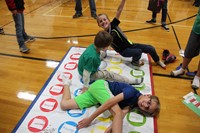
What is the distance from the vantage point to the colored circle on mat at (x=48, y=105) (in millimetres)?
1757

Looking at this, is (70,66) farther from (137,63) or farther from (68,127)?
(68,127)

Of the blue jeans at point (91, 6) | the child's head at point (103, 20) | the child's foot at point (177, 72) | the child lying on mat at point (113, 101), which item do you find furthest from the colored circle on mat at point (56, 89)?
the blue jeans at point (91, 6)

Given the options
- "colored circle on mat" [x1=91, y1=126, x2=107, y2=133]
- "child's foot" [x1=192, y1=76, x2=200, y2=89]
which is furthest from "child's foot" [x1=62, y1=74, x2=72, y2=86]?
"child's foot" [x1=192, y1=76, x2=200, y2=89]

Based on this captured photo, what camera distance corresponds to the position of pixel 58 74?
2.22m

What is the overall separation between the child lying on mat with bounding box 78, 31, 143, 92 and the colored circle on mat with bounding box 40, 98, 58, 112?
12.0 inches

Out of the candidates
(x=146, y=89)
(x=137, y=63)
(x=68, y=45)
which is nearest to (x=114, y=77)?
(x=146, y=89)

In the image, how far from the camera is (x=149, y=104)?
1587mm

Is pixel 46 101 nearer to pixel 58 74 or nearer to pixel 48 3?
pixel 58 74

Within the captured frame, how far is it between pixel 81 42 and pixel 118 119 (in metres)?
1.71

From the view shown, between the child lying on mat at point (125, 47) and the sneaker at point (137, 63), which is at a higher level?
the child lying on mat at point (125, 47)

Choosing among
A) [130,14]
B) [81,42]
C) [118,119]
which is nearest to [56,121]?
[118,119]

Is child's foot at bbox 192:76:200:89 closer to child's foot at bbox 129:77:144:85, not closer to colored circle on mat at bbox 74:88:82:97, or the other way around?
child's foot at bbox 129:77:144:85

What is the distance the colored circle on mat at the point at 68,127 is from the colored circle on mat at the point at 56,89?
1.36ft

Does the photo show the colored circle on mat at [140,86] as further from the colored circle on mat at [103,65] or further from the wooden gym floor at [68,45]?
the colored circle on mat at [103,65]
